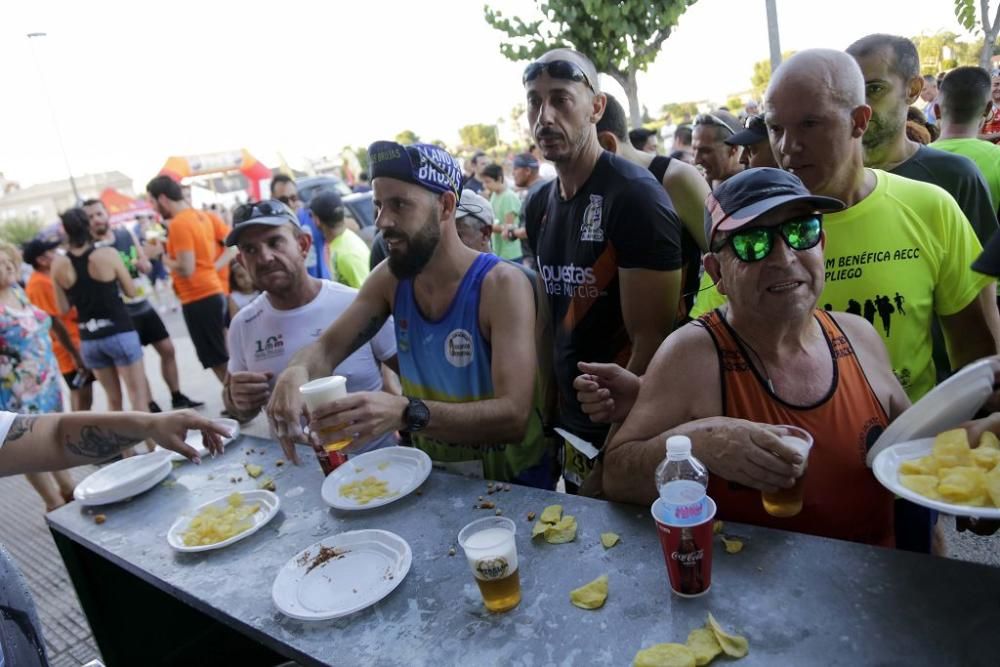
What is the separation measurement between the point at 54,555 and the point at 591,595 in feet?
15.9

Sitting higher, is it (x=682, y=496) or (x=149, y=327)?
(x=682, y=496)

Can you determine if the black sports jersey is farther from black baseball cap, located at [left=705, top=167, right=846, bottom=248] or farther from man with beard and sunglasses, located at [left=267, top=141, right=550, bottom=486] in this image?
black baseball cap, located at [left=705, top=167, right=846, bottom=248]

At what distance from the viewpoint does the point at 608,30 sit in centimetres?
586

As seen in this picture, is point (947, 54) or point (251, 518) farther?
point (947, 54)

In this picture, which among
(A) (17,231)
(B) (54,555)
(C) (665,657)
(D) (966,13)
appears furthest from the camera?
(A) (17,231)

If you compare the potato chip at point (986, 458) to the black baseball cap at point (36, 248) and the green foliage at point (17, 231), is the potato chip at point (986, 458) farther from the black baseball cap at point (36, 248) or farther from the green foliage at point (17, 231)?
the green foliage at point (17, 231)

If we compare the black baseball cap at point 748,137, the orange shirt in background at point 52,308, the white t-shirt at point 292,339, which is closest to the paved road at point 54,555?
the orange shirt in background at point 52,308

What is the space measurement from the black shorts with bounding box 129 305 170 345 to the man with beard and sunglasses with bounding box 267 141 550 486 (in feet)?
17.4

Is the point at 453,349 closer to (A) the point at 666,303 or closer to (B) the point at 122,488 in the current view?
(A) the point at 666,303

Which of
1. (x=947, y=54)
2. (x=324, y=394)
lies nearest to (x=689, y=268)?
(x=324, y=394)

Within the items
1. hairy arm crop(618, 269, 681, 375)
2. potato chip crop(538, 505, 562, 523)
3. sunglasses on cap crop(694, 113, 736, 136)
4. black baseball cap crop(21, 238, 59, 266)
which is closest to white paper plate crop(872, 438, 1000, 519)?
potato chip crop(538, 505, 562, 523)

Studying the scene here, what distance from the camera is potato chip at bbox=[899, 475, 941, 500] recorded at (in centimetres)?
131

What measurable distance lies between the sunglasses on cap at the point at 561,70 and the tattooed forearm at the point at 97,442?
2491mm

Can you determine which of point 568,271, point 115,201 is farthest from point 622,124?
point 115,201
